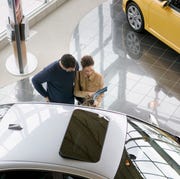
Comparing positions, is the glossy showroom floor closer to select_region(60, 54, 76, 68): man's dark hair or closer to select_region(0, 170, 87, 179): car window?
select_region(60, 54, 76, 68): man's dark hair

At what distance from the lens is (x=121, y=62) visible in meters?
7.72

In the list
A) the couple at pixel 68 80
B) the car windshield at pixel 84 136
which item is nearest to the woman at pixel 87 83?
the couple at pixel 68 80

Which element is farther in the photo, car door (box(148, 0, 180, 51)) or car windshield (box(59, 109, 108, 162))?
car door (box(148, 0, 180, 51))

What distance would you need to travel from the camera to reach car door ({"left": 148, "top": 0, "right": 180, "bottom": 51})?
7344 mm

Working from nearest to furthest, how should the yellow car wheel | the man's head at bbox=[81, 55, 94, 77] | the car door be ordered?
the man's head at bbox=[81, 55, 94, 77], the car door, the yellow car wheel

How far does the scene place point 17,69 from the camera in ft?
24.4

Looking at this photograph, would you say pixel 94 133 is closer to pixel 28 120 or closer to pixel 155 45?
pixel 28 120

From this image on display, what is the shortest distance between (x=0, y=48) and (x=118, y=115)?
4.28 m

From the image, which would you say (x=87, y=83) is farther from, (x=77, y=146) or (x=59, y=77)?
(x=77, y=146)

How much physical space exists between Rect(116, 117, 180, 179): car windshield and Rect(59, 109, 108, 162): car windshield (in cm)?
26

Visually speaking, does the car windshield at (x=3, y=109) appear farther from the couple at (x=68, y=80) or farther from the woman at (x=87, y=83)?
the woman at (x=87, y=83)

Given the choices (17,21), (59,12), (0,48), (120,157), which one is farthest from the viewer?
(59,12)

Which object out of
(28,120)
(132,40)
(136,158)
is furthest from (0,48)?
(136,158)

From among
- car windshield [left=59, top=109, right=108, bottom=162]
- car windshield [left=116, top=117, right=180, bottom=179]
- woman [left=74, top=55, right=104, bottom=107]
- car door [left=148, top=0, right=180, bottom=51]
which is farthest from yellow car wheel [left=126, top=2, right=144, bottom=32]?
car windshield [left=59, top=109, right=108, bottom=162]
